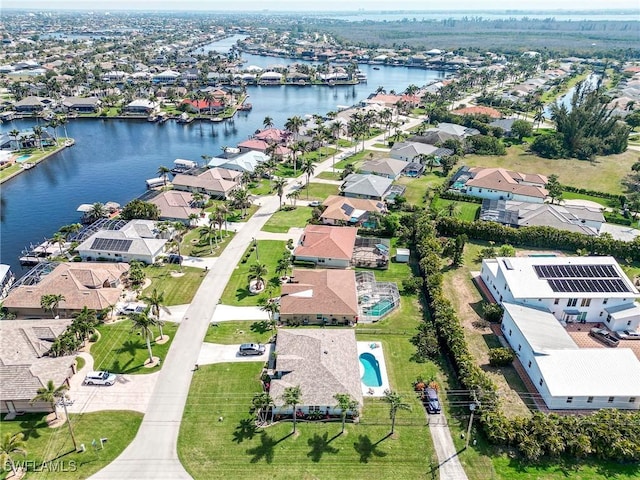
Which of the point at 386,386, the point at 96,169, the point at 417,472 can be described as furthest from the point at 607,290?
the point at 96,169

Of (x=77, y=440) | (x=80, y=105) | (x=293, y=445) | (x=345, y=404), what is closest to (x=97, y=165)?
(x=80, y=105)

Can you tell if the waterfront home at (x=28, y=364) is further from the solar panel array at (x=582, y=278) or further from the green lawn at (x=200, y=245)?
the solar panel array at (x=582, y=278)

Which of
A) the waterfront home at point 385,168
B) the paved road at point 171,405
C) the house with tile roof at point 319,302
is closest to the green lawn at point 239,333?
the paved road at point 171,405

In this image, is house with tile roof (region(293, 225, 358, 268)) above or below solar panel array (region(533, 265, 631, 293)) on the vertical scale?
below

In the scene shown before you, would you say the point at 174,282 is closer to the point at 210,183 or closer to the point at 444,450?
the point at 210,183

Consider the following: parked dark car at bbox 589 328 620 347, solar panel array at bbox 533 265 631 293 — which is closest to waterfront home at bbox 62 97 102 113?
solar panel array at bbox 533 265 631 293

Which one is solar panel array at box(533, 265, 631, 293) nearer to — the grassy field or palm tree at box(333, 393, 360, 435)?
palm tree at box(333, 393, 360, 435)

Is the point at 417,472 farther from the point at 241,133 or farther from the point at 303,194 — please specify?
the point at 241,133
